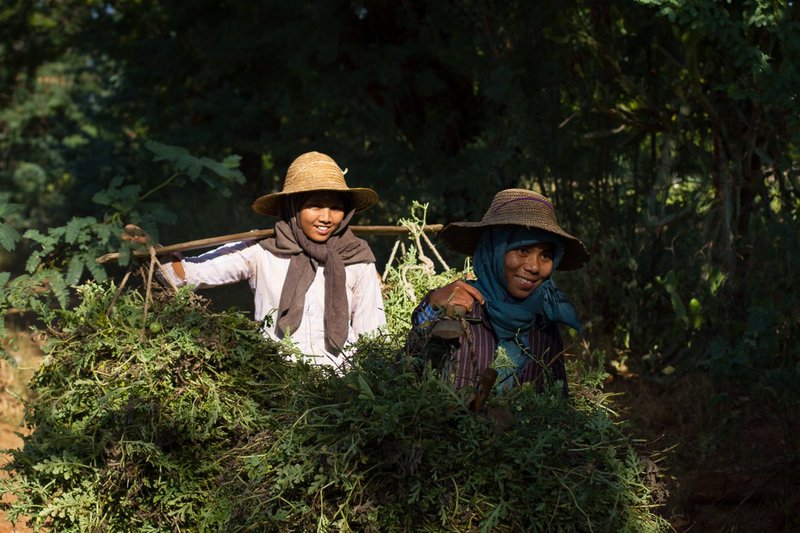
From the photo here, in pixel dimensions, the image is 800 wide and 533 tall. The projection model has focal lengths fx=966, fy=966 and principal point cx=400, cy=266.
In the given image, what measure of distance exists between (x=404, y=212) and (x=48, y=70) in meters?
13.3

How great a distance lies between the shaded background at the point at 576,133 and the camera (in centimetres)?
562

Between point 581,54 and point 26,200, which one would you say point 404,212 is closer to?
point 581,54

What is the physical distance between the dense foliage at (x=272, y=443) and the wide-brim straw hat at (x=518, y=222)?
0.52 meters

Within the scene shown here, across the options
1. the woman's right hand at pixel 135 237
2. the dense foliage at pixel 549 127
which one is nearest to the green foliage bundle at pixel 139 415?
the woman's right hand at pixel 135 237

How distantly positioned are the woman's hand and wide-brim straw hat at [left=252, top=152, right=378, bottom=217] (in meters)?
1.43

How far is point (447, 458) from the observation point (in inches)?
109

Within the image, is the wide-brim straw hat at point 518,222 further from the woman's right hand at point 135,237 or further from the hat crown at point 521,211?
the woman's right hand at point 135,237

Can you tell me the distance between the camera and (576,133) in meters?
7.63

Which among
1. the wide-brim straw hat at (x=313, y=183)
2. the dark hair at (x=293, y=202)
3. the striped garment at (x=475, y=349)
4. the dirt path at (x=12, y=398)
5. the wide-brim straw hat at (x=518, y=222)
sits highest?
the wide-brim straw hat at (x=313, y=183)

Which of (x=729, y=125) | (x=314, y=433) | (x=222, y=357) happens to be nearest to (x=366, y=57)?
(x=729, y=125)

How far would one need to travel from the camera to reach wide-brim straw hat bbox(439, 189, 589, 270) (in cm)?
350

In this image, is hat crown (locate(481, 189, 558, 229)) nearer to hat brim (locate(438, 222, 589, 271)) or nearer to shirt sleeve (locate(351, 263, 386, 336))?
hat brim (locate(438, 222, 589, 271))

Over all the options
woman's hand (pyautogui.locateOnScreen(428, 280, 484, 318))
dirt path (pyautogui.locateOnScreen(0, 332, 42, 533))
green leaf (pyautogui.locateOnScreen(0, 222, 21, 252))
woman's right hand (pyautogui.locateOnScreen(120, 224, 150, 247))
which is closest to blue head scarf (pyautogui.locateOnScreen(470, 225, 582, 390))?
woman's hand (pyautogui.locateOnScreen(428, 280, 484, 318))

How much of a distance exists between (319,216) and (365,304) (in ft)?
1.67
